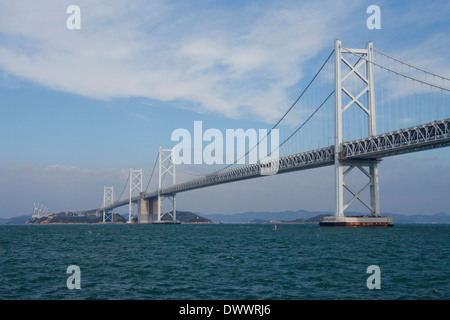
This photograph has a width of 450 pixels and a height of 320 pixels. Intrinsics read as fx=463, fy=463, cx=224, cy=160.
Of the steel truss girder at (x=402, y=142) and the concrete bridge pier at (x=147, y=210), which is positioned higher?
the steel truss girder at (x=402, y=142)

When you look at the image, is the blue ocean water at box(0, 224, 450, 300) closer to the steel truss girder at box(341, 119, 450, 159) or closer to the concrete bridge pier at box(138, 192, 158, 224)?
the steel truss girder at box(341, 119, 450, 159)

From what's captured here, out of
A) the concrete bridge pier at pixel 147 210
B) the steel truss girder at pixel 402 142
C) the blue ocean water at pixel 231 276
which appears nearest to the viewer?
the blue ocean water at pixel 231 276

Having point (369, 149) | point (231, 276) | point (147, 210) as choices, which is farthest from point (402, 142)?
point (147, 210)

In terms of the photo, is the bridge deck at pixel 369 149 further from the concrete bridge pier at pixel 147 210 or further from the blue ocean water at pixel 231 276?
the concrete bridge pier at pixel 147 210

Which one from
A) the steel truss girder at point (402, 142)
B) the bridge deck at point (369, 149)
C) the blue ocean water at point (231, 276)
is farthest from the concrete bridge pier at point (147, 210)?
the blue ocean water at point (231, 276)

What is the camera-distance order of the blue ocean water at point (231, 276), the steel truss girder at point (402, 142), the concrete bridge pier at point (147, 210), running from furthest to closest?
the concrete bridge pier at point (147, 210)
the steel truss girder at point (402, 142)
the blue ocean water at point (231, 276)

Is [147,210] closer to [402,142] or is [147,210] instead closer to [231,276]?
[402,142]

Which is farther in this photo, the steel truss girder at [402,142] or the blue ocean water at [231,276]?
the steel truss girder at [402,142]

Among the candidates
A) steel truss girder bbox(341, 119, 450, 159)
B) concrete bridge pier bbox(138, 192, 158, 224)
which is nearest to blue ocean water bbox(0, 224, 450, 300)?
steel truss girder bbox(341, 119, 450, 159)

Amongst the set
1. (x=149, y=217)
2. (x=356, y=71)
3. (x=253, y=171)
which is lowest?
(x=149, y=217)
